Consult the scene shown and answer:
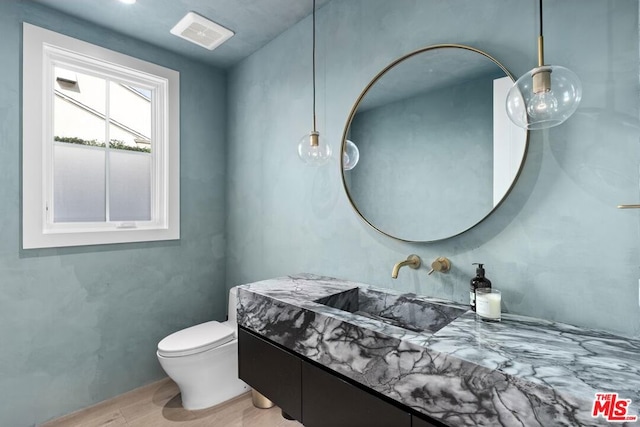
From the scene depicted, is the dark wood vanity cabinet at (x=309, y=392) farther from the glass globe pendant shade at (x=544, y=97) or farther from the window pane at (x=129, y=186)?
the window pane at (x=129, y=186)

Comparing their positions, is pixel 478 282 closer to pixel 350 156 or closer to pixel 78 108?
pixel 350 156

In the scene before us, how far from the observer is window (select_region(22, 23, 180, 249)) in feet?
6.29

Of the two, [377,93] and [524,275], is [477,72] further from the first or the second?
[524,275]

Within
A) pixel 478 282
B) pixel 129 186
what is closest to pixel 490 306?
pixel 478 282

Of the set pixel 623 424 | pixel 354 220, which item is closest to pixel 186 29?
pixel 354 220

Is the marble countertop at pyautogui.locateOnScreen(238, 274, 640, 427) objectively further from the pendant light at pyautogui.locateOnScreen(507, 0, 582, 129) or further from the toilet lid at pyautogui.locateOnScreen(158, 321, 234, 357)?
the toilet lid at pyautogui.locateOnScreen(158, 321, 234, 357)

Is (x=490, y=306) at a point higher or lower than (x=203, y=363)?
higher

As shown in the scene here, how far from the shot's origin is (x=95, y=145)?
2.24 m

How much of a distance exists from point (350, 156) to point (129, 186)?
1.73 metres

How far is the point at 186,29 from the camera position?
2.08 metres

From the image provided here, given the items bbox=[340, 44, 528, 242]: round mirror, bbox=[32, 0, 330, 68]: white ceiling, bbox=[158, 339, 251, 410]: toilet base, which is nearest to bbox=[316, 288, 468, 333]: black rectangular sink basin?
bbox=[340, 44, 528, 242]: round mirror

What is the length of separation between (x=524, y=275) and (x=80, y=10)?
111 inches

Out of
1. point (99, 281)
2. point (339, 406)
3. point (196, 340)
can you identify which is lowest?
point (196, 340)
